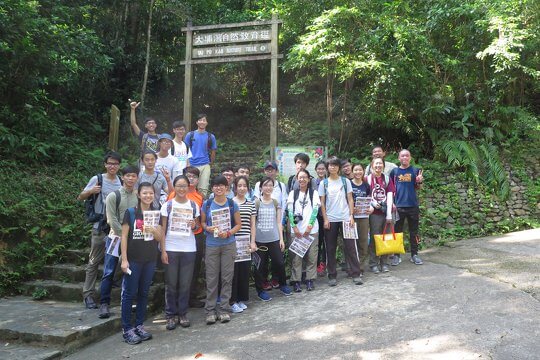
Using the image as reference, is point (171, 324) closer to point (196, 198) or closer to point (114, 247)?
point (114, 247)

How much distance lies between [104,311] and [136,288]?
0.82m

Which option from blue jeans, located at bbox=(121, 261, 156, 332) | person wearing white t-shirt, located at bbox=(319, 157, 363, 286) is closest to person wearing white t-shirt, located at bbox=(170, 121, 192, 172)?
person wearing white t-shirt, located at bbox=(319, 157, 363, 286)

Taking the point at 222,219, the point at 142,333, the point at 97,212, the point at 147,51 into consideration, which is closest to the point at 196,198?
the point at 222,219

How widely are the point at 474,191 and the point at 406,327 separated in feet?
20.7

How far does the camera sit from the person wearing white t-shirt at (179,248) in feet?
16.2

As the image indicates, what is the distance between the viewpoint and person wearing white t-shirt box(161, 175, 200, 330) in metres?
4.93

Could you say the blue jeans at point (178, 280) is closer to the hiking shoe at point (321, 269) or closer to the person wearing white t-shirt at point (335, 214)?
the person wearing white t-shirt at point (335, 214)

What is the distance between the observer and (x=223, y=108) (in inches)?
627

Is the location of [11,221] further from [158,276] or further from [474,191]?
[474,191]

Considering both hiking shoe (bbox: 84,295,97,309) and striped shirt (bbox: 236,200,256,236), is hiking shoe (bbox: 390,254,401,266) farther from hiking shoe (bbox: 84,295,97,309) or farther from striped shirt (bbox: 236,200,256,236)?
hiking shoe (bbox: 84,295,97,309)

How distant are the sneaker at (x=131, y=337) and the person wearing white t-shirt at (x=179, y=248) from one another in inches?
16.7

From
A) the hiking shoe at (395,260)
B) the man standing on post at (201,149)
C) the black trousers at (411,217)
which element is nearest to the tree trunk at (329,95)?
the man standing on post at (201,149)

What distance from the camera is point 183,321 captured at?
505 cm

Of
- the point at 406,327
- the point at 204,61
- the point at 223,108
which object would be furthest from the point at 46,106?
the point at 406,327
